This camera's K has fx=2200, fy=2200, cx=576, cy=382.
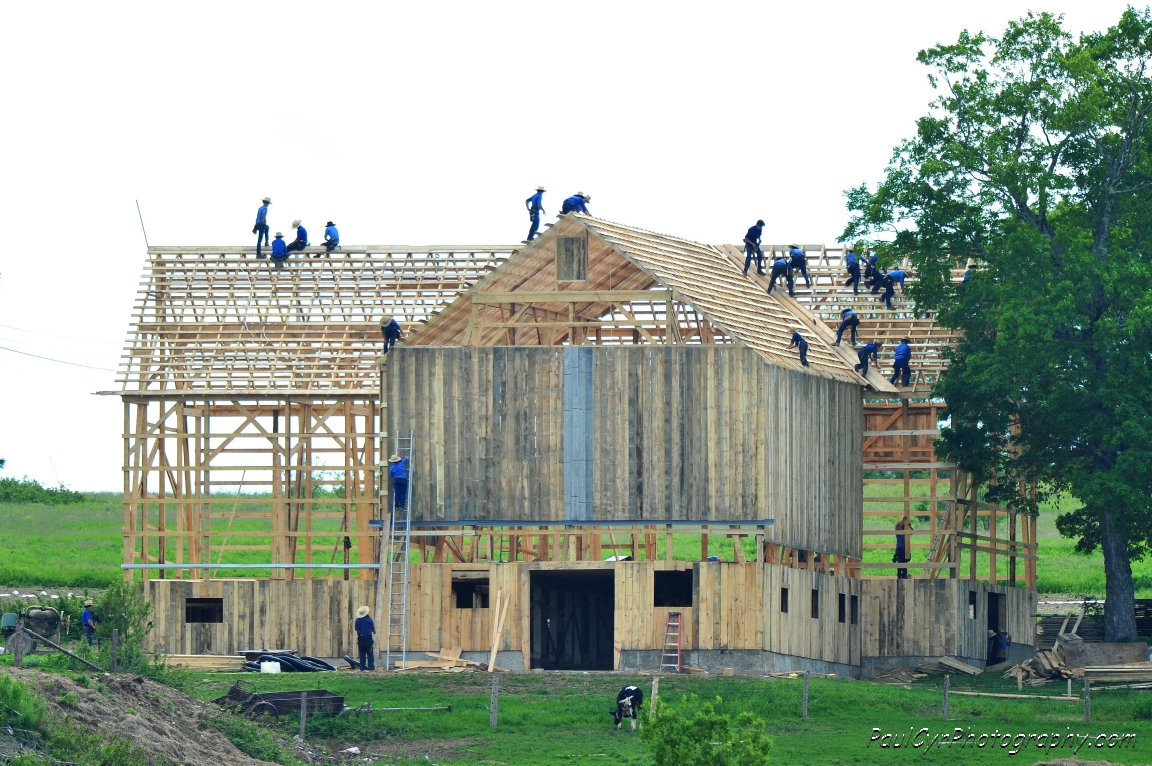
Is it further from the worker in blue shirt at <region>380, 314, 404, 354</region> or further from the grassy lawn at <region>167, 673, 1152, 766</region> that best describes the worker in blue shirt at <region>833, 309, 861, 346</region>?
the worker in blue shirt at <region>380, 314, 404, 354</region>

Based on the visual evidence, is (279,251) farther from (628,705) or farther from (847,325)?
(628,705)

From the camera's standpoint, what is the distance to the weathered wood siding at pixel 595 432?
48688mm

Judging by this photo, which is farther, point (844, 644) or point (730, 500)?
point (844, 644)

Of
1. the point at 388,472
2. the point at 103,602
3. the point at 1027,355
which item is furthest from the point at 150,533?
the point at 1027,355

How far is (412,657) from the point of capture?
48844mm

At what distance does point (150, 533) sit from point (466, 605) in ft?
25.7

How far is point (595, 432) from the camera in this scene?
49.0 meters

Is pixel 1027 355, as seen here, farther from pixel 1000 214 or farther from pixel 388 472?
pixel 388 472

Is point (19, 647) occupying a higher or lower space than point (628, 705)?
higher

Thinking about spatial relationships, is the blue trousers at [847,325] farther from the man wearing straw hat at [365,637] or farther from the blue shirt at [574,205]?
the man wearing straw hat at [365,637]

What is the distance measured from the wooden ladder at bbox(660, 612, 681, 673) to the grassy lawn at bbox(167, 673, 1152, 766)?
184 cm

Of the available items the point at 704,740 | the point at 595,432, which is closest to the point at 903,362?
the point at 595,432

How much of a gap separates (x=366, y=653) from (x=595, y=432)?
7035 millimetres

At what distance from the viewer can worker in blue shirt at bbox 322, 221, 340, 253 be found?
191ft
